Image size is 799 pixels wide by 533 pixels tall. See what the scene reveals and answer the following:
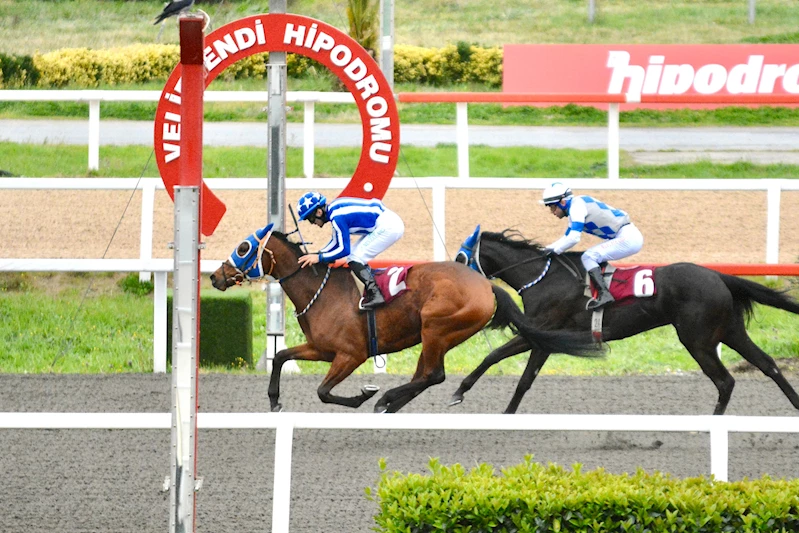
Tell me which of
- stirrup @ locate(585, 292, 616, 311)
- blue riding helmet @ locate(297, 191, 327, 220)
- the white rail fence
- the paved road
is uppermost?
the paved road

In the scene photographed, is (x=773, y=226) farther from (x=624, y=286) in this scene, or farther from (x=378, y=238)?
(x=378, y=238)

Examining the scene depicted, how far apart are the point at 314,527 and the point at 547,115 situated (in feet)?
40.4

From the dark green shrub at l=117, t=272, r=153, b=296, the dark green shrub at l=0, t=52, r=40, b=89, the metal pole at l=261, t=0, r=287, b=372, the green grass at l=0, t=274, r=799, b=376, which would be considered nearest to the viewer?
the metal pole at l=261, t=0, r=287, b=372

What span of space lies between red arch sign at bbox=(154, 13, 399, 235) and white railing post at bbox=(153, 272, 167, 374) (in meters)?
0.61

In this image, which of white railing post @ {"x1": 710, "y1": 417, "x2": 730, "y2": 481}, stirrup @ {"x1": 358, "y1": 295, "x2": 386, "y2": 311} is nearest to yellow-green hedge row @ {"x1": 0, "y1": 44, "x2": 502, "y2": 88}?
stirrup @ {"x1": 358, "y1": 295, "x2": 386, "y2": 311}

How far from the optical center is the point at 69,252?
10000 mm

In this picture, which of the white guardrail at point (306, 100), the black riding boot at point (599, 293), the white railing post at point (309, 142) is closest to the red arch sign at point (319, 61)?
the black riding boot at point (599, 293)

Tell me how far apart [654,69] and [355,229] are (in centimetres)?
818

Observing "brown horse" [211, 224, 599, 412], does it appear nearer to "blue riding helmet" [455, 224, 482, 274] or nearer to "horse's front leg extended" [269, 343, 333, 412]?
"horse's front leg extended" [269, 343, 333, 412]

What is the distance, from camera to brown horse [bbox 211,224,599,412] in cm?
680

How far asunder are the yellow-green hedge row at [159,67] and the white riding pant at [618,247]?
10.8 meters

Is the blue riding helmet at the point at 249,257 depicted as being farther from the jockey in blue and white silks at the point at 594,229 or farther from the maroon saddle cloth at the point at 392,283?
the jockey in blue and white silks at the point at 594,229

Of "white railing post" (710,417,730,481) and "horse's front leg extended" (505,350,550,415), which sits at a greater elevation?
"white railing post" (710,417,730,481)

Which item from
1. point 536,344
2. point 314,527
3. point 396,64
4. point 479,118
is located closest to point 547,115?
point 479,118
